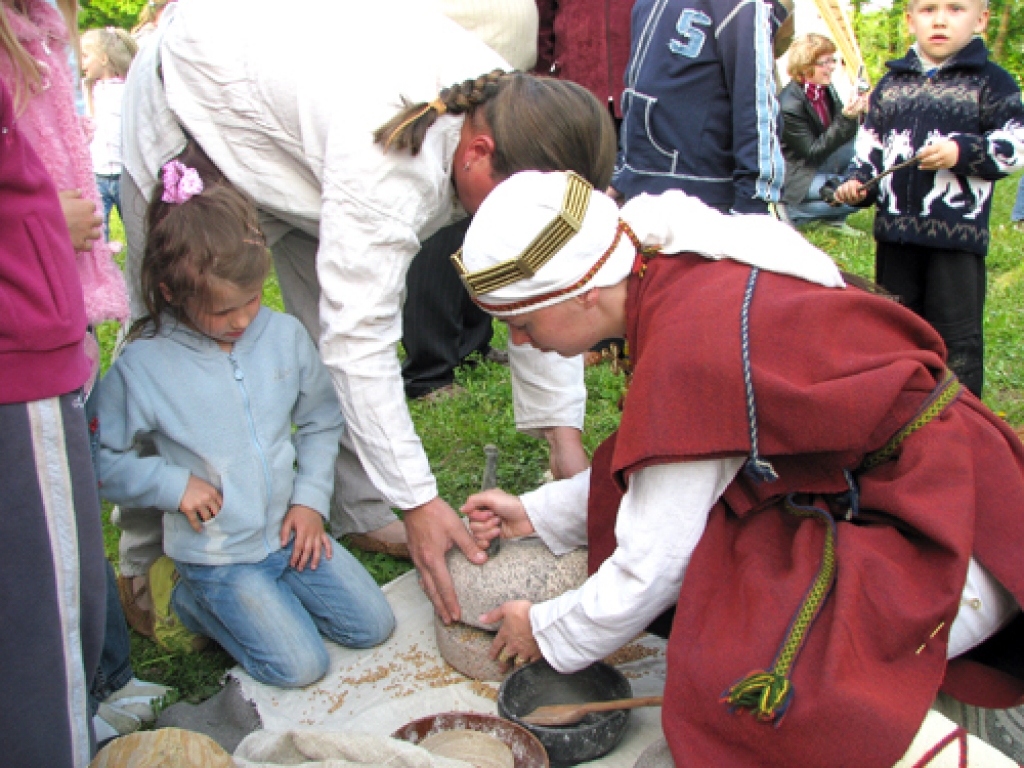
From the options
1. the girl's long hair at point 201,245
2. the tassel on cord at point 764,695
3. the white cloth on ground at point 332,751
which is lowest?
the white cloth on ground at point 332,751

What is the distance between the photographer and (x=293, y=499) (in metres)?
2.73

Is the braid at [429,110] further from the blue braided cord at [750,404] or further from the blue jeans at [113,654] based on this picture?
the blue jeans at [113,654]

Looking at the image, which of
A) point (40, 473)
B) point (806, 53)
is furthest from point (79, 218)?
point (806, 53)

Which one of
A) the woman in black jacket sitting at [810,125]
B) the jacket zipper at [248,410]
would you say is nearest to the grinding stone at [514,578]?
the jacket zipper at [248,410]

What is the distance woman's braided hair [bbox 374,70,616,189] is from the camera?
6.98 feet

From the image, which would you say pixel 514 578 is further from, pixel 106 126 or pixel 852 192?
pixel 106 126

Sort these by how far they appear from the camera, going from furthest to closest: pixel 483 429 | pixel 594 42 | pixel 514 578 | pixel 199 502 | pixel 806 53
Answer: pixel 806 53
pixel 594 42
pixel 483 429
pixel 199 502
pixel 514 578

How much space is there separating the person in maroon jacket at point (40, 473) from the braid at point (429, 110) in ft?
2.40

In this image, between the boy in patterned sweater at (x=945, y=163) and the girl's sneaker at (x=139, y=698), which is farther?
the boy in patterned sweater at (x=945, y=163)

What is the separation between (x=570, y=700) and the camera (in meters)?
2.26

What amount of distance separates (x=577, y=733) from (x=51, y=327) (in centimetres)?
135

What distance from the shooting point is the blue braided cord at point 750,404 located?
5.48 ft

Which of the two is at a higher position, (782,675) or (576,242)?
(576,242)

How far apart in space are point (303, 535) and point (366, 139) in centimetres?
117
